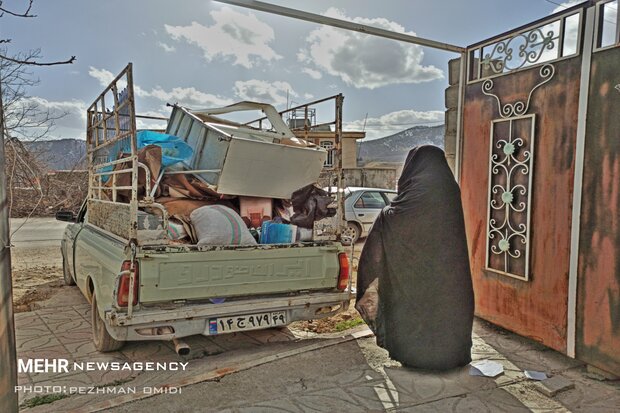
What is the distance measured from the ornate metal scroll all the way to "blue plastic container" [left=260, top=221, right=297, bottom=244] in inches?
77.4

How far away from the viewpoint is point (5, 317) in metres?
1.53

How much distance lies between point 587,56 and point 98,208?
4.99m

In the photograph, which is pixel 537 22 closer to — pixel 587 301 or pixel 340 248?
pixel 587 301

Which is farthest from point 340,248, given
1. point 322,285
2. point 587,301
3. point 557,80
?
point 557,80

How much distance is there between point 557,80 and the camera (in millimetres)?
3832

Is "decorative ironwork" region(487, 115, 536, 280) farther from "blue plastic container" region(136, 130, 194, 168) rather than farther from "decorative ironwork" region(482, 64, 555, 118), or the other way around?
"blue plastic container" region(136, 130, 194, 168)

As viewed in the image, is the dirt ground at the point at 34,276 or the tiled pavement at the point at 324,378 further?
the dirt ground at the point at 34,276

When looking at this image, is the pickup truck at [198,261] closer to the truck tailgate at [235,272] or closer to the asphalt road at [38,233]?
the truck tailgate at [235,272]

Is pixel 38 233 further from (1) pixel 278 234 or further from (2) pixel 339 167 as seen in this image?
(2) pixel 339 167

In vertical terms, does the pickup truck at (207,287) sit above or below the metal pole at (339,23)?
below

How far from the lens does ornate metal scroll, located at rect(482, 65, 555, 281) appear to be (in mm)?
4094

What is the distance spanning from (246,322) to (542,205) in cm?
278

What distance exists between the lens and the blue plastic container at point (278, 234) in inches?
177

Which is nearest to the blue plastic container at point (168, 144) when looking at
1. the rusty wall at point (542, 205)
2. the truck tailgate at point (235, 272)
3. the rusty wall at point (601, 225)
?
the truck tailgate at point (235, 272)
